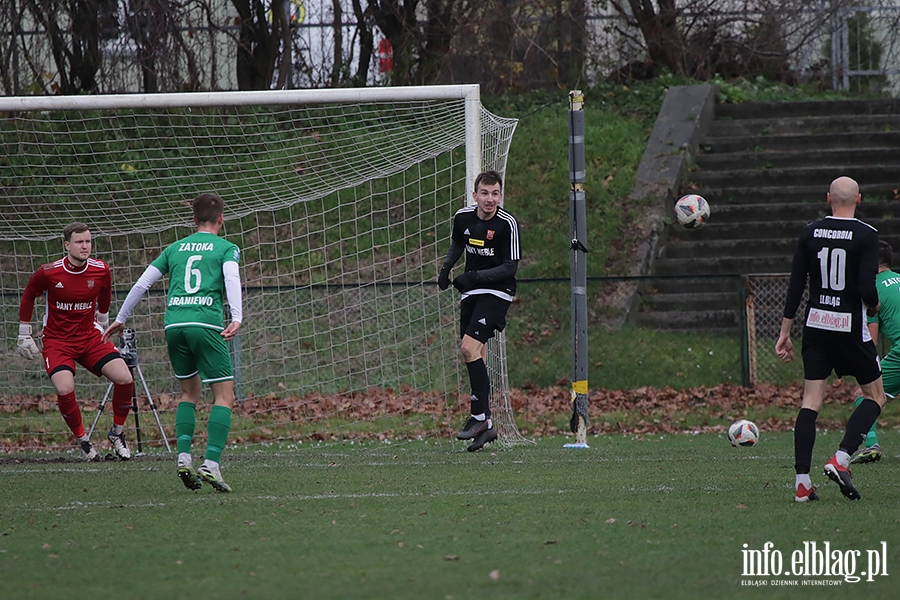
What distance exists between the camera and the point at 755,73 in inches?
882

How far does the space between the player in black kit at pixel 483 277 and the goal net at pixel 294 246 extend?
3.02 feet

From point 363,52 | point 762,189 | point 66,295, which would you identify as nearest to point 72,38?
point 363,52

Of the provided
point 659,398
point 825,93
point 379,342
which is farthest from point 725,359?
point 825,93

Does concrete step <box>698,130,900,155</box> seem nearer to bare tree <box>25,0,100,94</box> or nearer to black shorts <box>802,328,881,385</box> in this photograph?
bare tree <box>25,0,100,94</box>

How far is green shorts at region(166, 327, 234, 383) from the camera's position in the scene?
22.8ft

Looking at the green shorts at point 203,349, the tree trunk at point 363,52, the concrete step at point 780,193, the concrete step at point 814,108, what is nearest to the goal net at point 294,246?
the green shorts at point 203,349

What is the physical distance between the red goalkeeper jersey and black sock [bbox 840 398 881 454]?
255 inches

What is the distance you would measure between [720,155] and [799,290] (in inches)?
536

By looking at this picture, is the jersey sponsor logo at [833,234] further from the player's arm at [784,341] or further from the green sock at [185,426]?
the green sock at [185,426]

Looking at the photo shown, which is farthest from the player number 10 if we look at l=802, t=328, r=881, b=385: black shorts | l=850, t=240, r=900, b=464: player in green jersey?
l=850, t=240, r=900, b=464: player in green jersey

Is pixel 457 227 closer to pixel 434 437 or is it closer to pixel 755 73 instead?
pixel 434 437

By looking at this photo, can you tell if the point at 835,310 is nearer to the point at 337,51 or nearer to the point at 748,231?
the point at 748,231

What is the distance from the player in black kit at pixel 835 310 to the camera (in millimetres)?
6148

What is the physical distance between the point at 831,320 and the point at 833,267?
1.00ft
